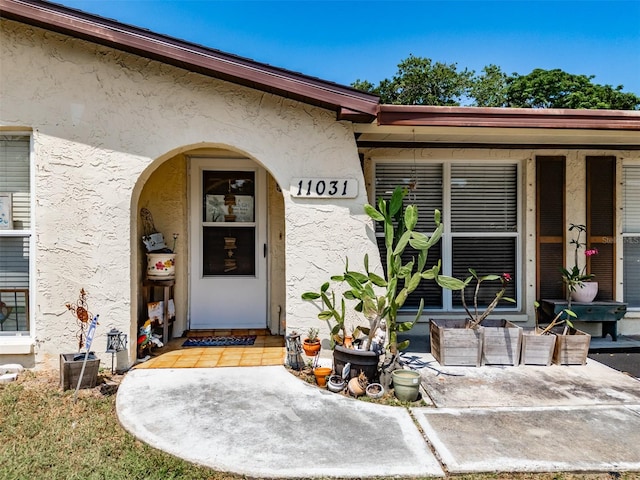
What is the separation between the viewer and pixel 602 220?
6133 millimetres

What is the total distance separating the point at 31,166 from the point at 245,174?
2.76 metres

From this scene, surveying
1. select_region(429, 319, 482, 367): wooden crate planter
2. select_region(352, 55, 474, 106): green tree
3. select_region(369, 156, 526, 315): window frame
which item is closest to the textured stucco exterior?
select_region(429, 319, 482, 367): wooden crate planter

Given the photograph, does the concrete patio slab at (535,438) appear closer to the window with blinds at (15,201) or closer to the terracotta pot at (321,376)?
the terracotta pot at (321,376)

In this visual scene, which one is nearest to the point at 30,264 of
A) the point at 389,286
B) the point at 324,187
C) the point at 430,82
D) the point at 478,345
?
the point at 324,187

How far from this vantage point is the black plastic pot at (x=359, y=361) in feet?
13.7

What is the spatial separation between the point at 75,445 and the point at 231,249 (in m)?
3.55

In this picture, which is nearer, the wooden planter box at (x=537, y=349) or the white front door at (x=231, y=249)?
the wooden planter box at (x=537, y=349)

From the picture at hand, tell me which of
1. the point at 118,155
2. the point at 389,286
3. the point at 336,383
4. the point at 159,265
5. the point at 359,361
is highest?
the point at 118,155

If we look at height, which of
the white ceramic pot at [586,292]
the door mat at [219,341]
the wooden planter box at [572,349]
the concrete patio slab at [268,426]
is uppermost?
the white ceramic pot at [586,292]

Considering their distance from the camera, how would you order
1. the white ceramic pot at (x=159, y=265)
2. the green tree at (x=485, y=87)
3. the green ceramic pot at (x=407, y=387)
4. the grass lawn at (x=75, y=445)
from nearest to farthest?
the grass lawn at (x=75, y=445) < the green ceramic pot at (x=407, y=387) < the white ceramic pot at (x=159, y=265) < the green tree at (x=485, y=87)

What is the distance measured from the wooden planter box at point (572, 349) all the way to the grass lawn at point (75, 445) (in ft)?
7.60

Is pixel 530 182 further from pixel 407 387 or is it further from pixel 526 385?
pixel 407 387

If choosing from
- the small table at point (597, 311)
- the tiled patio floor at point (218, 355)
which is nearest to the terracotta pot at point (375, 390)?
the tiled patio floor at point (218, 355)

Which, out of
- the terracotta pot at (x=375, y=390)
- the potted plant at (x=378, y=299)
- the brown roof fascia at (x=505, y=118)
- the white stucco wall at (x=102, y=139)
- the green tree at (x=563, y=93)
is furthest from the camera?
the green tree at (x=563, y=93)
